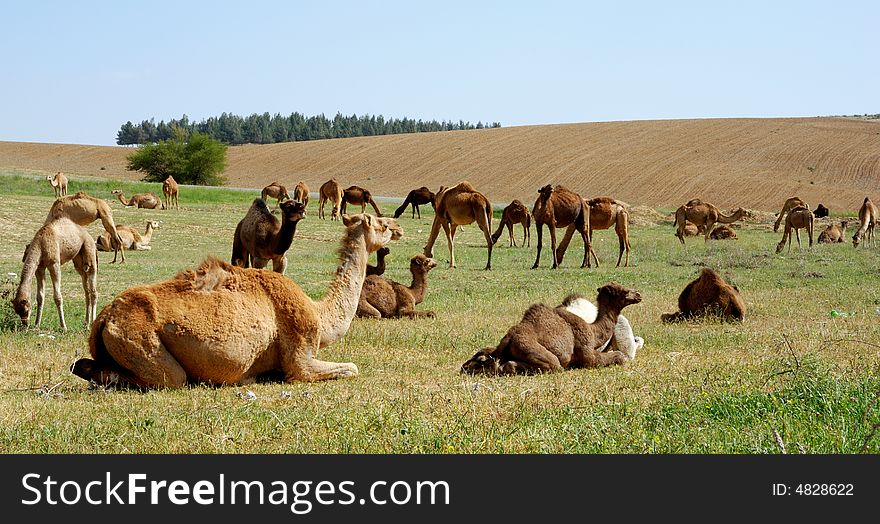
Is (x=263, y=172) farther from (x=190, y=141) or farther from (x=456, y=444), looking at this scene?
(x=456, y=444)

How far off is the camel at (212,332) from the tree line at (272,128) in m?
168

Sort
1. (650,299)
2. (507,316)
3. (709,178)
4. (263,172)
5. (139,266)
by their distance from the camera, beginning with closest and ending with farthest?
(507,316)
(650,299)
(139,266)
(709,178)
(263,172)

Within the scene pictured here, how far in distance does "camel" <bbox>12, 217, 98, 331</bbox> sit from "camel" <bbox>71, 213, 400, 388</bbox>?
4611mm

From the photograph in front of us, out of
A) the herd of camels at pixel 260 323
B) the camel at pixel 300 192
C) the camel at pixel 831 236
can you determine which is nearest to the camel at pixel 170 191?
the camel at pixel 300 192

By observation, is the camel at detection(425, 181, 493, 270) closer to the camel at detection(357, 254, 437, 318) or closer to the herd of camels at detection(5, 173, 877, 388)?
the camel at detection(357, 254, 437, 318)

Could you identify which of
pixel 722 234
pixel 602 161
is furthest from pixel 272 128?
pixel 722 234

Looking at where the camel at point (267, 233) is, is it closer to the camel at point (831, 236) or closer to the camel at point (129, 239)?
the camel at point (129, 239)

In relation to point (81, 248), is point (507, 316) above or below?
below

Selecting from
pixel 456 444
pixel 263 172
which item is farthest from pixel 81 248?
pixel 263 172

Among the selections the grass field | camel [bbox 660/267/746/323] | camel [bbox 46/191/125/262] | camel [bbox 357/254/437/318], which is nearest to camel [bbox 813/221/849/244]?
the grass field

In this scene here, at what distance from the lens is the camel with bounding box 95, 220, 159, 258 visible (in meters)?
26.5

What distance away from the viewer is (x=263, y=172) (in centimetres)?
9256
